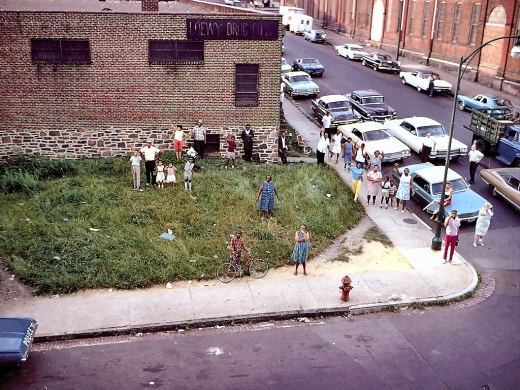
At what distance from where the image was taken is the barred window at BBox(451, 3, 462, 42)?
4225cm

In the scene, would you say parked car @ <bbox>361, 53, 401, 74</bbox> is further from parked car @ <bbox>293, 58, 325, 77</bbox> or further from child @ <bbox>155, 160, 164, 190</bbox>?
child @ <bbox>155, 160, 164, 190</bbox>

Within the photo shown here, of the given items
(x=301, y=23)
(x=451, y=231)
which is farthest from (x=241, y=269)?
(x=301, y=23)

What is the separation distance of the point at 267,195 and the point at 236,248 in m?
3.52

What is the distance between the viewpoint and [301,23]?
6212 cm

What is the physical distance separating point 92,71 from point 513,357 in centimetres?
1758

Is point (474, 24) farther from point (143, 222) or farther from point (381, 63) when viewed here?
point (143, 222)

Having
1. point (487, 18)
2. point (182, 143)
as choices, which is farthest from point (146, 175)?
point (487, 18)

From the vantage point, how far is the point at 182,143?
73.4 ft

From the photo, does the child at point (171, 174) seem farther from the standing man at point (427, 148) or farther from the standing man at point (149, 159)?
the standing man at point (427, 148)

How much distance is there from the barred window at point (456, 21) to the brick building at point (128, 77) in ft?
84.0

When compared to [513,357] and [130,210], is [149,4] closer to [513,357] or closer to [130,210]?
[130,210]

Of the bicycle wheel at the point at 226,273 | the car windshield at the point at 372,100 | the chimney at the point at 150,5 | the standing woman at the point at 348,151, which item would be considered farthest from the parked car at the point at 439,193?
the chimney at the point at 150,5

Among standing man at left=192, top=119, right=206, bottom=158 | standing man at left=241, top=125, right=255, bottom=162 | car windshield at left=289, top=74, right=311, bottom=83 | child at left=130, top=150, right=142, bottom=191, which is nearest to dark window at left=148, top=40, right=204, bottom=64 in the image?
standing man at left=192, top=119, right=206, bottom=158

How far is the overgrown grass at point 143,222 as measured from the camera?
14695 millimetres
